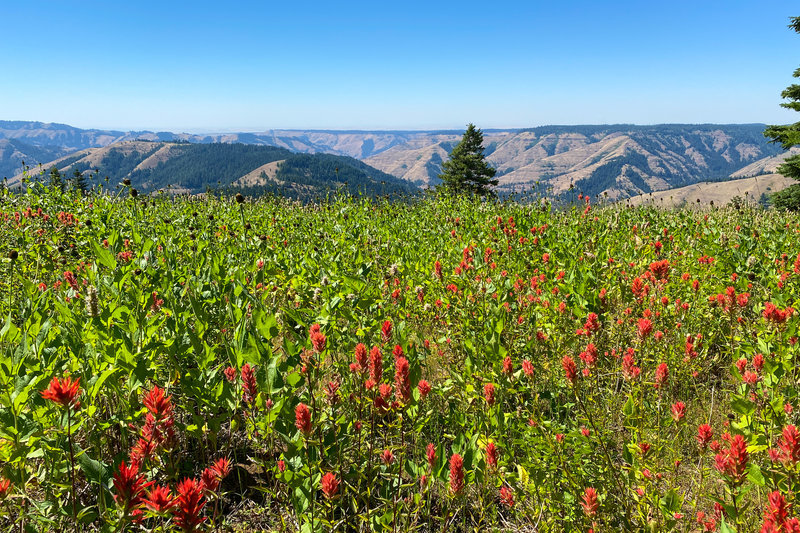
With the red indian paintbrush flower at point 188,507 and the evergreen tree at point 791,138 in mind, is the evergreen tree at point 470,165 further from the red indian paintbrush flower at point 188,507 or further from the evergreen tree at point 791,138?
the red indian paintbrush flower at point 188,507

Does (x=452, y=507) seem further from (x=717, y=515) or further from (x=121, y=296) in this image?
(x=121, y=296)

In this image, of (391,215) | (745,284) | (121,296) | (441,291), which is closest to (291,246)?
(441,291)

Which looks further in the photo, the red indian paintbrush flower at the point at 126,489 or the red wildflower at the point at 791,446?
the red wildflower at the point at 791,446

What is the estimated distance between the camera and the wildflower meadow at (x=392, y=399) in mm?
1998

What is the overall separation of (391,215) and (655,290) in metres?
7.99

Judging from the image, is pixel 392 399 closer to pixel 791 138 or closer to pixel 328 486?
pixel 328 486

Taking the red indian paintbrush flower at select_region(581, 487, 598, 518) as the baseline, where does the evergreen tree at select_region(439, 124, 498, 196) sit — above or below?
above

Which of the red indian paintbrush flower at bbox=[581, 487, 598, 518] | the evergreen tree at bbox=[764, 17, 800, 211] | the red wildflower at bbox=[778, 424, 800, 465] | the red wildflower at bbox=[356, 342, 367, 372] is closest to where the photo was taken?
the red wildflower at bbox=[778, 424, 800, 465]

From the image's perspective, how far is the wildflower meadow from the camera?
6.56ft

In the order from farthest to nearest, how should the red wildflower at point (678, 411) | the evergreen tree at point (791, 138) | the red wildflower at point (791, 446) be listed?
the evergreen tree at point (791, 138) < the red wildflower at point (678, 411) < the red wildflower at point (791, 446)

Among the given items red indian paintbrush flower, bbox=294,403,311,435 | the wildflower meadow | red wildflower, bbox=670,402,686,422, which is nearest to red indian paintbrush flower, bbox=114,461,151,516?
the wildflower meadow

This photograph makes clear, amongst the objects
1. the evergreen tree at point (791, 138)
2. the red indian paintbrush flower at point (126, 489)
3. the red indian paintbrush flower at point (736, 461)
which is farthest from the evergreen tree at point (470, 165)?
the red indian paintbrush flower at point (126, 489)

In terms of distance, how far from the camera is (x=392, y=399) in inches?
122

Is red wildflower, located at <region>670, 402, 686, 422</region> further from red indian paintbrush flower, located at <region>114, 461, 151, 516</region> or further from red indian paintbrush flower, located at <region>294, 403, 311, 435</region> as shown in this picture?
red indian paintbrush flower, located at <region>114, 461, 151, 516</region>
